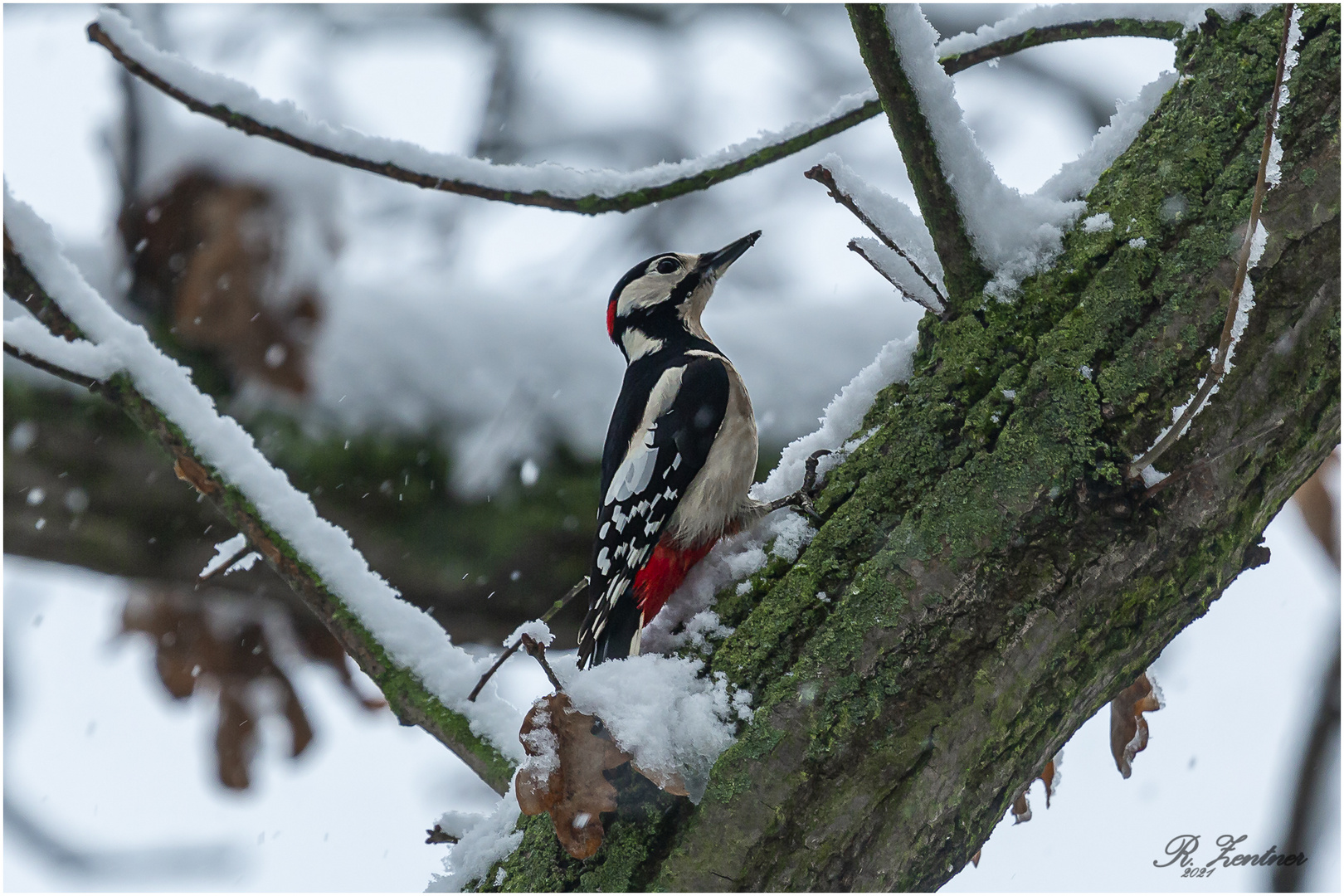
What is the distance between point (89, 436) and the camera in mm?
3020

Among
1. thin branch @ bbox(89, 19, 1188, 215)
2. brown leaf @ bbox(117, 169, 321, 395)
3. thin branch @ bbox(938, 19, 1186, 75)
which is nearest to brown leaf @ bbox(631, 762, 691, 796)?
thin branch @ bbox(89, 19, 1188, 215)

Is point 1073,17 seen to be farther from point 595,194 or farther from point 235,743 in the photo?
point 235,743

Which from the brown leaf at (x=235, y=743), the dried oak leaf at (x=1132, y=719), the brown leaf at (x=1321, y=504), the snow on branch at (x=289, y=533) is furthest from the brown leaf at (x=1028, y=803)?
the brown leaf at (x=235, y=743)

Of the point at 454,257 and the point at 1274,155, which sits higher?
the point at 454,257

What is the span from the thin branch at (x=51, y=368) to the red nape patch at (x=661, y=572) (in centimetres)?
116

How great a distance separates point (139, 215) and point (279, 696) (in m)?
1.58

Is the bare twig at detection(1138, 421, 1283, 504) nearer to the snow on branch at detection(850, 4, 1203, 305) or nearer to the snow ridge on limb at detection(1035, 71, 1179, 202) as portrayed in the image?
the snow on branch at detection(850, 4, 1203, 305)

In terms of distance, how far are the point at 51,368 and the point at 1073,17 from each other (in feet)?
6.61

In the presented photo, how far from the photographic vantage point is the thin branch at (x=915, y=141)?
137 cm

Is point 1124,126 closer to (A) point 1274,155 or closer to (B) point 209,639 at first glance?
(A) point 1274,155

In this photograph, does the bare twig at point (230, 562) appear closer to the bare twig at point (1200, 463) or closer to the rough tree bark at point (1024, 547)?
the rough tree bark at point (1024, 547)

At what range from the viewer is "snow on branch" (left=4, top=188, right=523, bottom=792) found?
170 centimetres

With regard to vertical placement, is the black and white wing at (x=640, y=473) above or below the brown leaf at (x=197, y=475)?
above

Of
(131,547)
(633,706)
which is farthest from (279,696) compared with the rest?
(633,706)
